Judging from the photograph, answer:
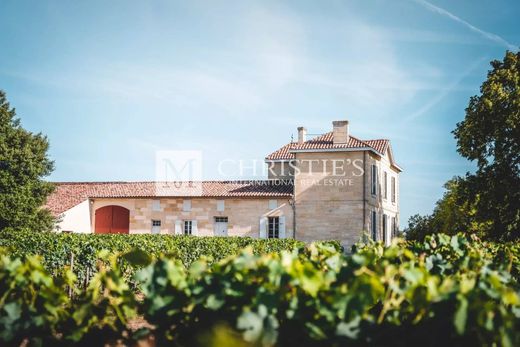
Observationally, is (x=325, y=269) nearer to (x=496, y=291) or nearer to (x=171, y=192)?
(x=496, y=291)

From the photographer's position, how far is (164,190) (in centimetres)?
3014

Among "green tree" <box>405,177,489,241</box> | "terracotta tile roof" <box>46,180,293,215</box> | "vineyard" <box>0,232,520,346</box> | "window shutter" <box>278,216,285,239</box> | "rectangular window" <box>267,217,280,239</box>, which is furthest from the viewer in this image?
"terracotta tile roof" <box>46,180,293,215</box>

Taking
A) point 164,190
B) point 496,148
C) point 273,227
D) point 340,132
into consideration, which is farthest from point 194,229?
point 496,148

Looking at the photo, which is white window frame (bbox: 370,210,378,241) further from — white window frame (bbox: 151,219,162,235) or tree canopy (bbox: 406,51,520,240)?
white window frame (bbox: 151,219,162,235)

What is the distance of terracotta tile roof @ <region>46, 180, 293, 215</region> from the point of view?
28.3 metres

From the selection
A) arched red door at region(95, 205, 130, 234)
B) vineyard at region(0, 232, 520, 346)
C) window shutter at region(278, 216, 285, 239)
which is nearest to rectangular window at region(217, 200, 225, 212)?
window shutter at region(278, 216, 285, 239)

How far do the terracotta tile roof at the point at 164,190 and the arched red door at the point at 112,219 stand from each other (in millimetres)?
930

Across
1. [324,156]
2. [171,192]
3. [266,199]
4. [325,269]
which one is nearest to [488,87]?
[324,156]

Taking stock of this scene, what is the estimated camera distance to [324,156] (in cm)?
2762

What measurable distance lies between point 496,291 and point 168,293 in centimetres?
158

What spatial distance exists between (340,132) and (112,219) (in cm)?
1501

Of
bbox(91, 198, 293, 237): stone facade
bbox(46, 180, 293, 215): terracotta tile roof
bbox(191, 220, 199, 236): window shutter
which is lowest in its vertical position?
bbox(191, 220, 199, 236): window shutter

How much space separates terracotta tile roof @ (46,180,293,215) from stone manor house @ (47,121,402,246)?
0.20 ft

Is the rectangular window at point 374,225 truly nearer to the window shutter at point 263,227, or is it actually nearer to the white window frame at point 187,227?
the window shutter at point 263,227
